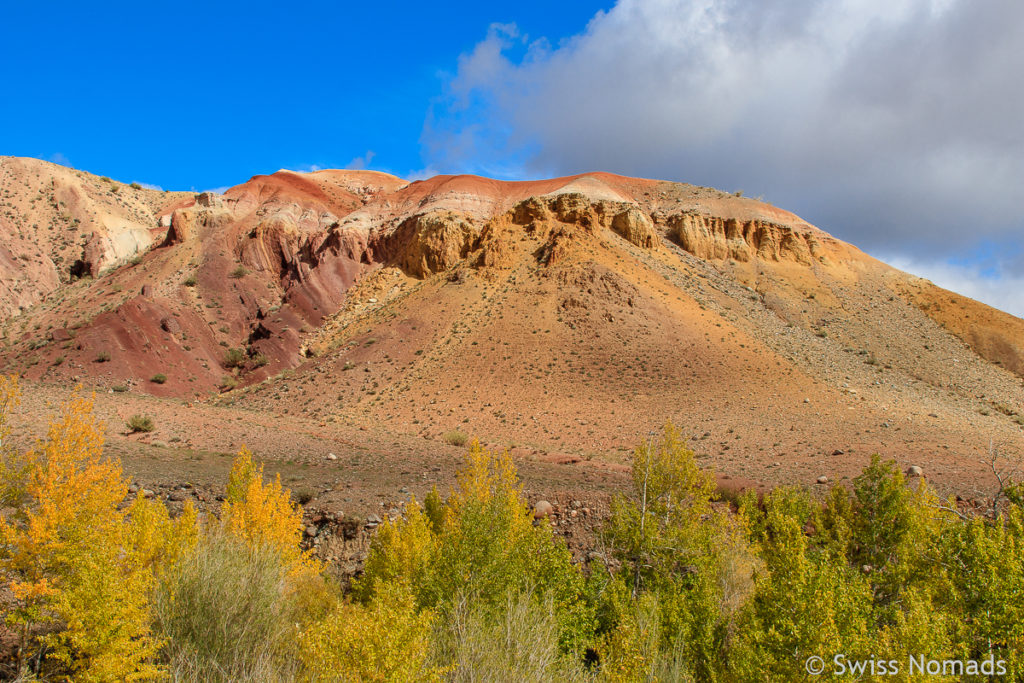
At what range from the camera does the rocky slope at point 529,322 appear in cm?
3098

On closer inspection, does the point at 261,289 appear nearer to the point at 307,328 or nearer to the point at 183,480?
the point at 307,328

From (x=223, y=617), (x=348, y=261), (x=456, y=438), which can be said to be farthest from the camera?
(x=348, y=261)

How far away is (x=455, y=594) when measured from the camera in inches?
428

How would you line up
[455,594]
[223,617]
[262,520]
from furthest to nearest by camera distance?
[262,520] → [455,594] → [223,617]

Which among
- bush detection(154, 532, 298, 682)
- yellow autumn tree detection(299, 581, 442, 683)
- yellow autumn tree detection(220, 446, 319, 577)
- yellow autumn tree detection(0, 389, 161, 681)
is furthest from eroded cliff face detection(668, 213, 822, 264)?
yellow autumn tree detection(0, 389, 161, 681)

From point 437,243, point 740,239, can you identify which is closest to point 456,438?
point 437,243

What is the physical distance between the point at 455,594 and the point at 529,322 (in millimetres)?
31623

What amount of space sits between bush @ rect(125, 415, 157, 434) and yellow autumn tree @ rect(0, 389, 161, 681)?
16536mm

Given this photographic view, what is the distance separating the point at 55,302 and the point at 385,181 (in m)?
37.7

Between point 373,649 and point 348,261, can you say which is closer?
point 373,649

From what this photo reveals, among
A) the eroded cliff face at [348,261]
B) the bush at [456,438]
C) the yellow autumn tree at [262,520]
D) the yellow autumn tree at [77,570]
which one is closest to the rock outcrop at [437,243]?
the eroded cliff face at [348,261]

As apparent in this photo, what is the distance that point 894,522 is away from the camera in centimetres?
1530

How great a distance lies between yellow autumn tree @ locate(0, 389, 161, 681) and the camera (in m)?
7.20

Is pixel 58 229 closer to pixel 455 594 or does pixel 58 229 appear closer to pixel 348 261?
pixel 348 261
